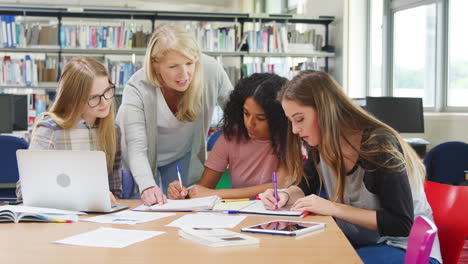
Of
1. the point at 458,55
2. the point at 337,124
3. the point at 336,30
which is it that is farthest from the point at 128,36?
the point at 337,124

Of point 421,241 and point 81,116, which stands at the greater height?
point 81,116

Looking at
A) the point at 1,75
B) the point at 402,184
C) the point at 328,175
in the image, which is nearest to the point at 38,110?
the point at 1,75

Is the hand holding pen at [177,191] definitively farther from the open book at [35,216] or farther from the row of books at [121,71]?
the row of books at [121,71]

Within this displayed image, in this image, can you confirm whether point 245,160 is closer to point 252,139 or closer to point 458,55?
point 252,139

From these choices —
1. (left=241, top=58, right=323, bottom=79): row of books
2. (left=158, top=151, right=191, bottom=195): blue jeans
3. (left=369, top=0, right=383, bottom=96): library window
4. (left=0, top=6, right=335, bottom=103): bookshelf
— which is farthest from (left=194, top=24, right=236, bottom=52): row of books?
(left=158, top=151, right=191, bottom=195): blue jeans

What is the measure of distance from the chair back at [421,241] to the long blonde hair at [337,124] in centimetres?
62

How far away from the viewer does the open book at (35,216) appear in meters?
1.81

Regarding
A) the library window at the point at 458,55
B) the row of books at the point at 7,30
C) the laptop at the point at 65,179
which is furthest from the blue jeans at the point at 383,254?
the row of books at the point at 7,30

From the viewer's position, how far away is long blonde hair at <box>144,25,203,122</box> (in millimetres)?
2387

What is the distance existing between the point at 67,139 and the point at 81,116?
4.9 inches

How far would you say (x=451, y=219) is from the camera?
1.78m

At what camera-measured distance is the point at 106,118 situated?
242cm

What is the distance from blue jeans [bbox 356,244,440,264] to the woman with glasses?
3.87 feet

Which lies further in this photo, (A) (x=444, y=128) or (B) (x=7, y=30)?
(B) (x=7, y=30)
